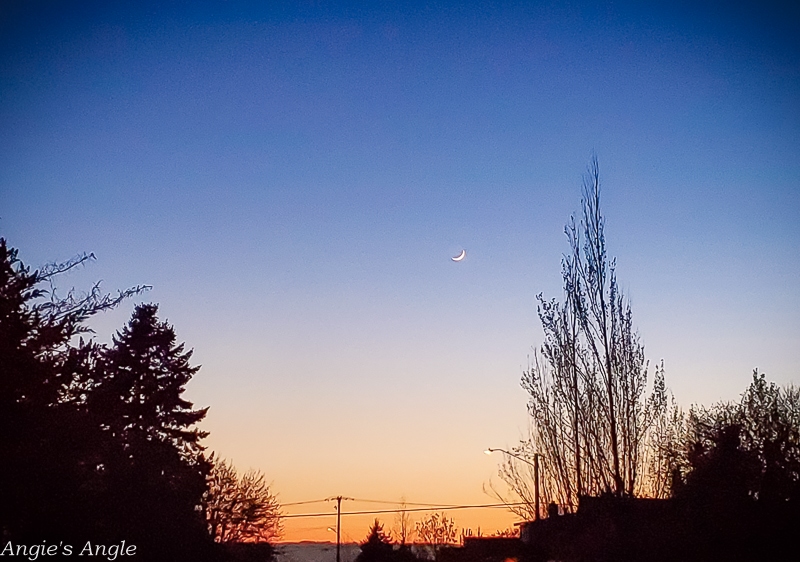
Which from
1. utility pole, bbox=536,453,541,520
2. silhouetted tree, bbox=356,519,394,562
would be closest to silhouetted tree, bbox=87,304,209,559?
silhouetted tree, bbox=356,519,394,562

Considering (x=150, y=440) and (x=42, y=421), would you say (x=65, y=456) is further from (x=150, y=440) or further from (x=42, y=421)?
(x=150, y=440)

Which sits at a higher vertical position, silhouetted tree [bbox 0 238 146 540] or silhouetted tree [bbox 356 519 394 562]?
silhouetted tree [bbox 0 238 146 540]

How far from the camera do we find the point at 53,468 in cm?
1456

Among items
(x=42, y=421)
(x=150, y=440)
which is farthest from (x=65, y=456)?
(x=150, y=440)

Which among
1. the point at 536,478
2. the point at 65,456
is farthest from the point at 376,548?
the point at 65,456

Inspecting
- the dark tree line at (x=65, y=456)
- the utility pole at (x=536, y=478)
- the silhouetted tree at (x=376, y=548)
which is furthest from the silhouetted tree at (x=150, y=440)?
the utility pole at (x=536, y=478)

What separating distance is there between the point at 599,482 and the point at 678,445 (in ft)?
38.5

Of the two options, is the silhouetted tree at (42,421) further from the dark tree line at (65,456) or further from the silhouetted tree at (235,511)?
the silhouetted tree at (235,511)

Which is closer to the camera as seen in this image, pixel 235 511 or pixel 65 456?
pixel 65 456

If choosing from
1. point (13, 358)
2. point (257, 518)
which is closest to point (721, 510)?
point (13, 358)

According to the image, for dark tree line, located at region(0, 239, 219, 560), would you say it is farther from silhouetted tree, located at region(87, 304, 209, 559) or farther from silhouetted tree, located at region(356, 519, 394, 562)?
silhouetted tree, located at region(356, 519, 394, 562)

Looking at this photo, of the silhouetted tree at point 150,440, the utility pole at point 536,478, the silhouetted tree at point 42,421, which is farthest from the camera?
the utility pole at point 536,478

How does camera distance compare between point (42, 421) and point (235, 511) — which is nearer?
point (42, 421)

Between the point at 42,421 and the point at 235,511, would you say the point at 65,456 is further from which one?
the point at 235,511
